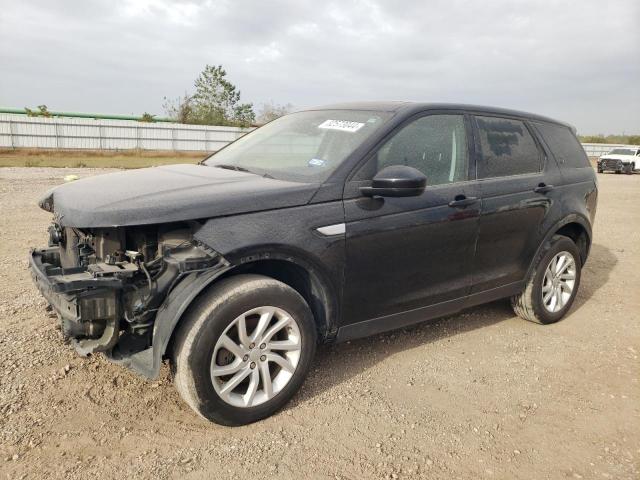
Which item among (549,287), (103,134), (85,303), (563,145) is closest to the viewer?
(85,303)

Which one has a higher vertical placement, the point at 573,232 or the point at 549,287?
the point at 573,232

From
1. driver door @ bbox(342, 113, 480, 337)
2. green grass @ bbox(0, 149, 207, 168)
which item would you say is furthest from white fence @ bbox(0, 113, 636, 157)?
driver door @ bbox(342, 113, 480, 337)

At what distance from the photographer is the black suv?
2666mm

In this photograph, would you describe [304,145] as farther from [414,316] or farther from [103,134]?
[103,134]

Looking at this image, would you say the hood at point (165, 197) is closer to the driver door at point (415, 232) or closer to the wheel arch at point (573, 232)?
the driver door at point (415, 232)

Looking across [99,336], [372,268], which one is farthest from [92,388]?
[372,268]

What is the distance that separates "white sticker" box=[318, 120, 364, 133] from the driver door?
27 cm

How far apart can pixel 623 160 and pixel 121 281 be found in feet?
108

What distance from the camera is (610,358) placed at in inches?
160

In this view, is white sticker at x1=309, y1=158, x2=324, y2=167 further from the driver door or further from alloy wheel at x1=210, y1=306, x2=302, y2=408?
alloy wheel at x1=210, y1=306, x2=302, y2=408

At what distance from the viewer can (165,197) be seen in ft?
9.05

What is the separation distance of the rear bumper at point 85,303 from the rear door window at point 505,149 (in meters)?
2.70

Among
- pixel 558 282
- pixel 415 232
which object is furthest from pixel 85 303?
pixel 558 282

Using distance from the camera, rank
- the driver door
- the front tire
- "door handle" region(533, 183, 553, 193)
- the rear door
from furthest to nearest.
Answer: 1. "door handle" region(533, 183, 553, 193)
2. the rear door
3. the driver door
4. the front tire
